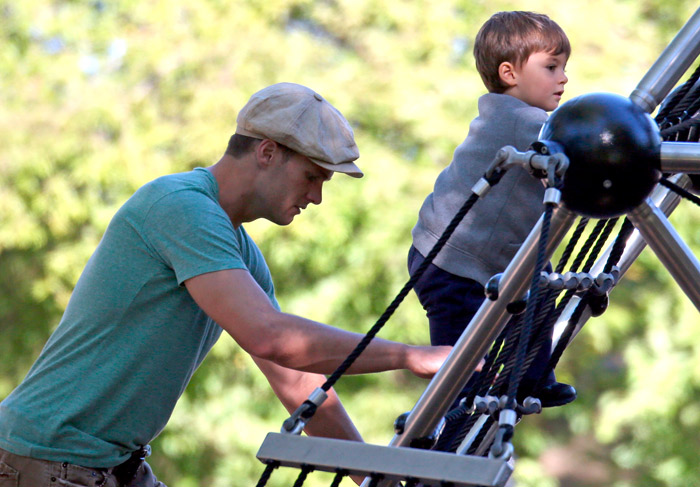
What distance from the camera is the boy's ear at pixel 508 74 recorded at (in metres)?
2.46

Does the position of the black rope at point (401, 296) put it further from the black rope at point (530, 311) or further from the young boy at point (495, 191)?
the young boy at point (495, 191)

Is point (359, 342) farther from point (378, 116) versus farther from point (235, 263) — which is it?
point (378, 116)

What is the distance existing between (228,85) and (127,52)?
2.76 ft

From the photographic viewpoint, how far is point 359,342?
5.77ft

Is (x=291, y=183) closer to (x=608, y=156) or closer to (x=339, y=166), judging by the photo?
(x=339, y=166)

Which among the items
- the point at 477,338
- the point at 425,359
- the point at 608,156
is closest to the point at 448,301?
the point at 425,359

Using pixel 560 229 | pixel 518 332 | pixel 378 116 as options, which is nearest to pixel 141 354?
pixel 518 332

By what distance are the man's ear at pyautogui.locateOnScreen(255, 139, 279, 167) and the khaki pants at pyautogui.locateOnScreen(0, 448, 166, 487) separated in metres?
0.67

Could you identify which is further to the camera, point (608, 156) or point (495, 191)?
point (495, 191)

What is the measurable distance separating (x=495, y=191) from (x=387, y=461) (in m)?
1.02

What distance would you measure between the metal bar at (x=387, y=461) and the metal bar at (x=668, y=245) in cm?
45

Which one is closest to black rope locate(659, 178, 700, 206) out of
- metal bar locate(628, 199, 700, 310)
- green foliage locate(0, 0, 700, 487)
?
metal bar locate(628, 199, 700, 310)

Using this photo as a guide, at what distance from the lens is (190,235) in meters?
1.88

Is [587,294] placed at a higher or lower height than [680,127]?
lower
